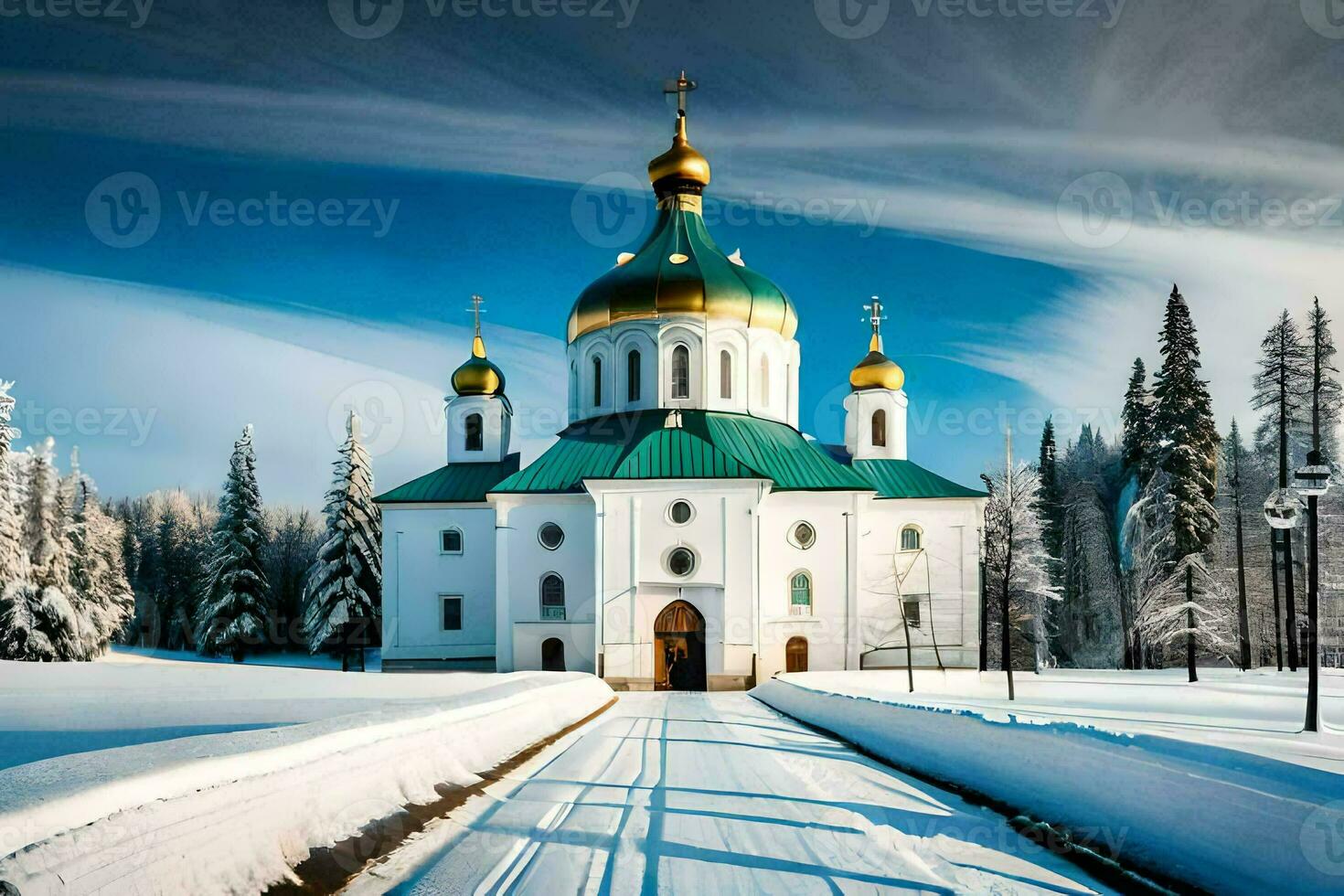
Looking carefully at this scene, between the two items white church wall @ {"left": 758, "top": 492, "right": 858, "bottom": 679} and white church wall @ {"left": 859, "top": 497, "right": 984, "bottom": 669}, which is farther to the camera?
white church wall @ {"left": 859, "top": 497, "right": 984, "bottom": 669}

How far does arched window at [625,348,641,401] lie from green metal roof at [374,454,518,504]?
6.51 metres

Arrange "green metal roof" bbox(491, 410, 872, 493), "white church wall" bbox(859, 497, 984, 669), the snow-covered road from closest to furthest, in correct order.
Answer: the snow-covered road, "green metal roof" bbox(491, 410, 872, 493), "white church wall" bbox(859, 497, 984, 669)

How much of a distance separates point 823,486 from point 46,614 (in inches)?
1218

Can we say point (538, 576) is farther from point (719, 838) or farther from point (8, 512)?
point (719, 838)

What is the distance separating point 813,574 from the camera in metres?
37.0

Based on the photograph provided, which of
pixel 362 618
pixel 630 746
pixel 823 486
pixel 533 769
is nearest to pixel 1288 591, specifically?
pixel 823 486

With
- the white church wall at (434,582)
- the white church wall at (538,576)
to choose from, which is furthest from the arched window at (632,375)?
the white church wall at (434,582)

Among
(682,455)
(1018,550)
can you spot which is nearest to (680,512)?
(682,455)

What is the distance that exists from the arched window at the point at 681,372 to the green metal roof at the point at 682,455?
121 cm

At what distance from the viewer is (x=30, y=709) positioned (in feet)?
39.1

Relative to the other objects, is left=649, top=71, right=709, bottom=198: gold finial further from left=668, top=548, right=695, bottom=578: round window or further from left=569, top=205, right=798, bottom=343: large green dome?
left=668, top=548, right=695, bottom=578: round window

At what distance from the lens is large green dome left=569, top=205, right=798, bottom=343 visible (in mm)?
41656

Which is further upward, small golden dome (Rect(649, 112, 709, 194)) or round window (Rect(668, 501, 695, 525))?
small golden dome (Rect(649, 112, 709, 194))

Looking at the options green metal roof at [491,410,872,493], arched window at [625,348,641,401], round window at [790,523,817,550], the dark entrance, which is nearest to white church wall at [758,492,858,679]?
round window at [790,523,817,550]
